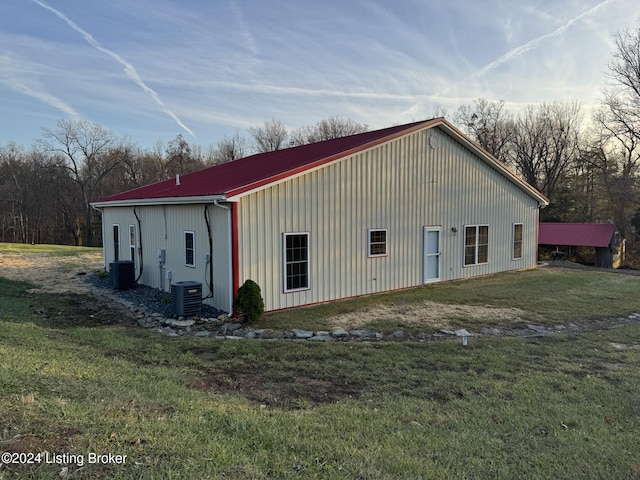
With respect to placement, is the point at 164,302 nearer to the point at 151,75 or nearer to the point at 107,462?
the point at 107,462

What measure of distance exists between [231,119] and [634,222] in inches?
1424

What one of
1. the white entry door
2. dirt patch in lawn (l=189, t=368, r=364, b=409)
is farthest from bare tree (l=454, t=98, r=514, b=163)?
dirt patch in lawn (l=189, t=368, r=364, b=409)

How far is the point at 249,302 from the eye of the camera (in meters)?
9.05

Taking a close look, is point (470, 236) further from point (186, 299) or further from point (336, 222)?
point (186, 299)

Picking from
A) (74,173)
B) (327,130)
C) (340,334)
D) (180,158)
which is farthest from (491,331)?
(74,173)

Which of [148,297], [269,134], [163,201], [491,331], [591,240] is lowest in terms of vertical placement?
[491,331]

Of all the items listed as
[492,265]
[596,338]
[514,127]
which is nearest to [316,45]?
[492,265]

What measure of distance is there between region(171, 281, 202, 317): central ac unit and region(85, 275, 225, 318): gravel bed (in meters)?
0.23

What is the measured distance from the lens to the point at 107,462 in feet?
8.89

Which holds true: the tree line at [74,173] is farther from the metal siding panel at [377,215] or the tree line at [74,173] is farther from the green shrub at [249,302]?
the green shrub at [249,302]

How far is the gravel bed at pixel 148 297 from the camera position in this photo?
10.0 meters

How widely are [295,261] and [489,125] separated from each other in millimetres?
39381

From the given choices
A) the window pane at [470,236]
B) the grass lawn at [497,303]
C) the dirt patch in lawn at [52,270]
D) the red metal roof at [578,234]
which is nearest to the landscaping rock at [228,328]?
the grass lawn at [497,303]

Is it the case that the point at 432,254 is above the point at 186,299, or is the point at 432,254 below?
above
